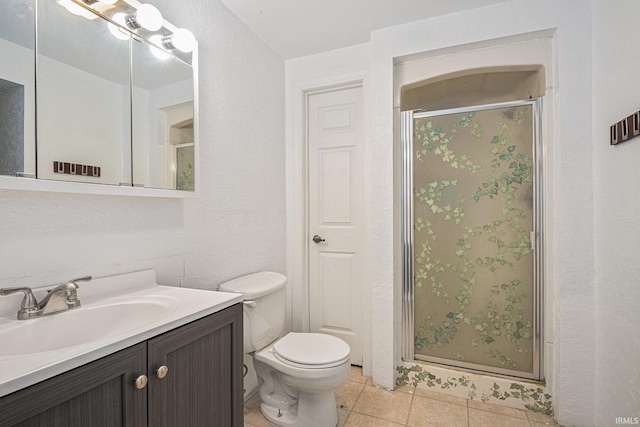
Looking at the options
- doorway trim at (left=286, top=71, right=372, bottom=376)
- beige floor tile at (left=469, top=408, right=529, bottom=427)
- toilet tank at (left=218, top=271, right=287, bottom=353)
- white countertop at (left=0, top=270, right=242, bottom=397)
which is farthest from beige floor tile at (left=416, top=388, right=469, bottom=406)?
white countertop at (left=0, top=270, right=242, bottom=397)

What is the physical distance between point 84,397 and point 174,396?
263 mm

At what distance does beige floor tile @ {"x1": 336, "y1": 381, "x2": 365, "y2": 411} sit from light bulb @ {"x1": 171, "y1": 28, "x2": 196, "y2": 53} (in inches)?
80.7

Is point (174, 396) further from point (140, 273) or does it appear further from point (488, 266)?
point (488, 266)

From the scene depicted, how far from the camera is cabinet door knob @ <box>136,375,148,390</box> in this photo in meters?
0.81

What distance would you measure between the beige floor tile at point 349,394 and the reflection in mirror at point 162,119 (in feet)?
4.93

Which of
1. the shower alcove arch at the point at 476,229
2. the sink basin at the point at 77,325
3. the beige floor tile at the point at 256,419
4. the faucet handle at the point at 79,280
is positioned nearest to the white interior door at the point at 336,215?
the shower alcove arch at the point at 476,229

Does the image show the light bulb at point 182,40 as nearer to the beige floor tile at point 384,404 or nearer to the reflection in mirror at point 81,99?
the reflection in mirror at point 81,99

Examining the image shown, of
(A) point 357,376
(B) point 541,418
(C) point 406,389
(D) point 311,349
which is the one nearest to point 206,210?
(D) point 311,349

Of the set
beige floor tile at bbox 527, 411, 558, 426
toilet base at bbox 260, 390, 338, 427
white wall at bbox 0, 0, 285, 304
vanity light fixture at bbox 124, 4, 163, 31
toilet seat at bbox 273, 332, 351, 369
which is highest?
vanity light fixture at bbox 124, 4, 163, 31

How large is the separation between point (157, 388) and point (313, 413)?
1026 mm

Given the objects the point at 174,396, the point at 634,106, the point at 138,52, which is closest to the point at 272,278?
the point at 174,396

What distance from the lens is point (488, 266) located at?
198cm

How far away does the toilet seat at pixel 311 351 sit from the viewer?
1553 mm

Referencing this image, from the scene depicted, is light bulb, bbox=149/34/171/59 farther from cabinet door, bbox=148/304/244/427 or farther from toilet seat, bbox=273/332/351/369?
toilet seat, bbox=273/332/351/369
